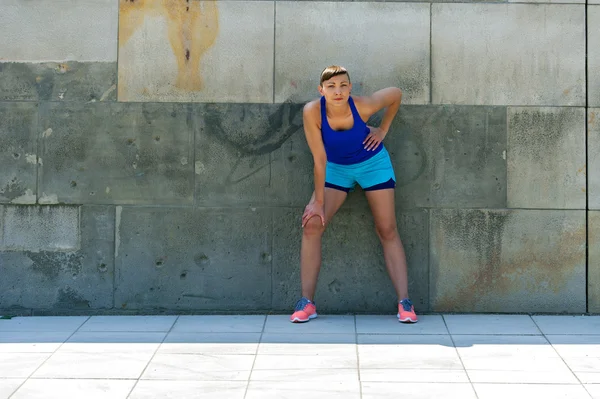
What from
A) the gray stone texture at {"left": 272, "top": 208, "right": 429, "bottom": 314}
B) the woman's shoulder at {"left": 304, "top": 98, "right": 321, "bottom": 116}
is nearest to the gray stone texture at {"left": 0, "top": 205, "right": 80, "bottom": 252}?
the gray stone texture at {"left": 272, "top": 208, "right": 429, "bottom": 314}

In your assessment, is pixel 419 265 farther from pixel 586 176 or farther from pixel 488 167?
pixel 586 176

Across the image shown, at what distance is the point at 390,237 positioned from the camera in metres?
6.24

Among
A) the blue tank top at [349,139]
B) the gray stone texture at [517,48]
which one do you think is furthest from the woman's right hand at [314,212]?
the gray stone texture at [517,48]

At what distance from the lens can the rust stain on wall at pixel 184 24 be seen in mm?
6430

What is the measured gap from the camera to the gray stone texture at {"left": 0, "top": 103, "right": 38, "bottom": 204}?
646 cm

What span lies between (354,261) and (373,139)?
1032mm

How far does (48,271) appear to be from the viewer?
6.50m
